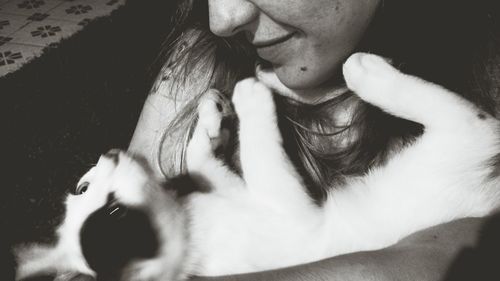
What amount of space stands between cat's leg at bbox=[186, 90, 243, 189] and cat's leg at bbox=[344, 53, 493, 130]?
0.32 meters

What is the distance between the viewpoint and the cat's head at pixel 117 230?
71 cm

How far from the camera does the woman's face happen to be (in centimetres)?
71

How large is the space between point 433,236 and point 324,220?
228mm

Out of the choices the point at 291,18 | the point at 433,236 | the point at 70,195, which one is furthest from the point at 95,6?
the point at 433,236

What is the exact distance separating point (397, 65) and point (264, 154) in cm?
37

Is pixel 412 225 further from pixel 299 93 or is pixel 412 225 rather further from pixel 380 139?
pixel 299 93

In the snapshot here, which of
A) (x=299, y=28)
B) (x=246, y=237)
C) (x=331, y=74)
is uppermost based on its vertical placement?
(x=299, y=28)

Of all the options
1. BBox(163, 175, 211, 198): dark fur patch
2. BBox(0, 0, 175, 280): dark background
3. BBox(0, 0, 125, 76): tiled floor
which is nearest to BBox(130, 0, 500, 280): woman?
BBox(163, 175, 211, 198): dark fur patch

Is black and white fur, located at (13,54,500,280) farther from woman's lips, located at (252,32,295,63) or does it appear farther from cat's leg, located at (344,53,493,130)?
woman's lips, located at (252,32,295,63)

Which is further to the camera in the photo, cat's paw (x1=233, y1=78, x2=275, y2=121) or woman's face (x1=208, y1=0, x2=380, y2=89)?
cat's paw (x1=233, y1=78, x2=275, y2=121)

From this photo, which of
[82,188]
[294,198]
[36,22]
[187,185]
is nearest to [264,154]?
[294,198]

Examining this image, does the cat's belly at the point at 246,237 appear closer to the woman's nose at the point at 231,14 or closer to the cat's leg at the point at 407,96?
the cat's leg at the point at 407,96

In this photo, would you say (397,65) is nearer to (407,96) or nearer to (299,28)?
(407,96)

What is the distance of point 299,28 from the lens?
2.43 ft
